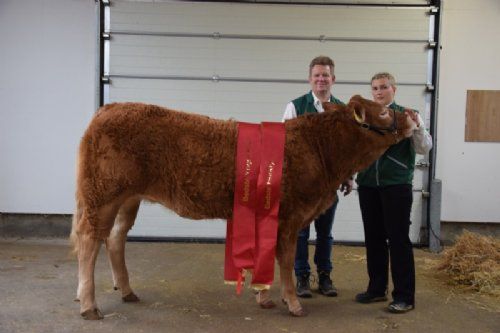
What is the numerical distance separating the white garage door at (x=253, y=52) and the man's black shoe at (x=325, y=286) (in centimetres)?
247

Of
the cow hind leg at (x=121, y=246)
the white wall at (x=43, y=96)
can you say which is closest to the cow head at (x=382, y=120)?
the cow hind leg at (x=121, y=246)

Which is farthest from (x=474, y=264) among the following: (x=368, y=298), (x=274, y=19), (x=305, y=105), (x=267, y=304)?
(x=274, y=19)

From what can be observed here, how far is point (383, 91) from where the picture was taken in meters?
4.12

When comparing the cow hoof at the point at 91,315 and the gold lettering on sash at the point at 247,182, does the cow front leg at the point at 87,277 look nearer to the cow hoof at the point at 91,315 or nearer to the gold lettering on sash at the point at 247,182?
the cow hoof at the point at 91,315

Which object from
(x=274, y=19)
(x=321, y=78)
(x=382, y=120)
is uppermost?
(x=274, y=19)

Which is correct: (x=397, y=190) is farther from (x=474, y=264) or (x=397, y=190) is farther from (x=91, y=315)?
(x=91, y=315)

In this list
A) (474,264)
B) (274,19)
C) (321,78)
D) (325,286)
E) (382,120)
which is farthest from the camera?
(274,19)

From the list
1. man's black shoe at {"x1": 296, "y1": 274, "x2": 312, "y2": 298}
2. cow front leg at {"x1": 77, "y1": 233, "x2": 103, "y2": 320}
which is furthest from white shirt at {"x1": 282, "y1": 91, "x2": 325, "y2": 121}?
cow front leg at {"x1": 77, "y1": 233, "x2": 103, "y2": 320}

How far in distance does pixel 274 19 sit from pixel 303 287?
397 cm

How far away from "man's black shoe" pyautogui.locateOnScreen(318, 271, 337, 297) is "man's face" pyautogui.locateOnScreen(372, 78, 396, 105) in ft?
5.70

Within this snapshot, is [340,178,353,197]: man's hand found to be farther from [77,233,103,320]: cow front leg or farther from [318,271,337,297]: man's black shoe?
[77,233,103,320]: cow front leg

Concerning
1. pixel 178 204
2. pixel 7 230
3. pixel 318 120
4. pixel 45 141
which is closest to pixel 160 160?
pixel 178 204

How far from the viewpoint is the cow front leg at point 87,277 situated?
12.6 feet

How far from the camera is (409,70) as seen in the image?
6.98 meters
